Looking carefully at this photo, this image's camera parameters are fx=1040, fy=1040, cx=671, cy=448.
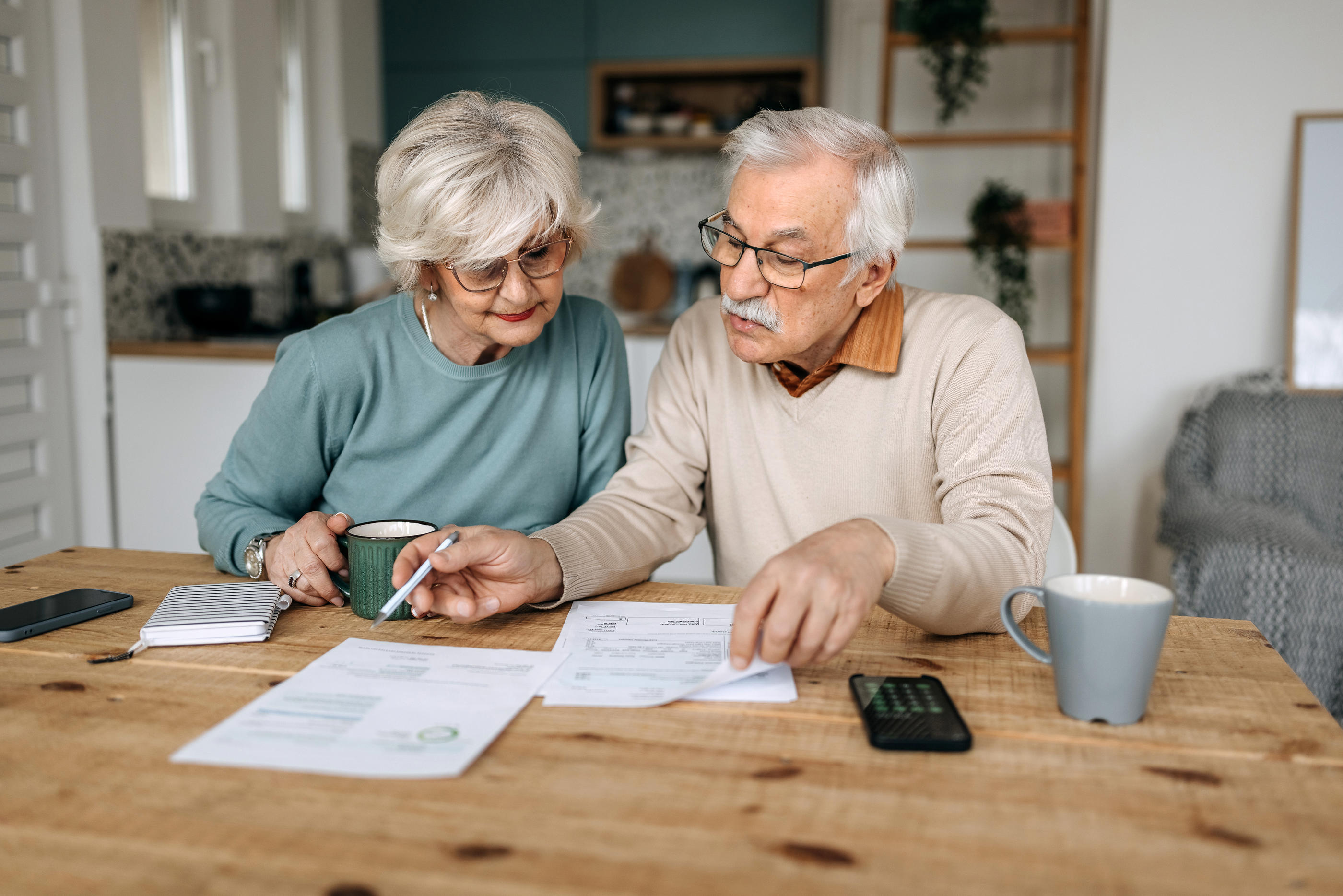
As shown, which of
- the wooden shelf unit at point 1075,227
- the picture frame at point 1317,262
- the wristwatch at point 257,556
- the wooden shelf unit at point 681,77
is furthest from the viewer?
the wooden shelf unit at point 681,77

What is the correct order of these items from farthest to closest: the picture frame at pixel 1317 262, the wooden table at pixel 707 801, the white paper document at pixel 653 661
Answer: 1. the picture frame at pixel 1317 262
2. the white paper document at pixel 653 661
3. the wooden table at pixel 707 801

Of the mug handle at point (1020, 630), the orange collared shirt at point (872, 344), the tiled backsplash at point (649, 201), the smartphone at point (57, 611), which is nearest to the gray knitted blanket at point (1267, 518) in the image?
the orange collared shirt at point (872, 344)

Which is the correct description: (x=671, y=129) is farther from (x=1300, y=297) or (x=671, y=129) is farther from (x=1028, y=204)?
(x=1300, y=297)

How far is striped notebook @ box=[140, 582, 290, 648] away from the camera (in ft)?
3.23

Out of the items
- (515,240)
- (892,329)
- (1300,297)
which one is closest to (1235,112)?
(1300,297)

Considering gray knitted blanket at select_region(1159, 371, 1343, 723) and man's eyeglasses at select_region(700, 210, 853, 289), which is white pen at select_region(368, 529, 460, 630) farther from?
gray knitted blanket at select_region(1159, 371, 1343, 723)

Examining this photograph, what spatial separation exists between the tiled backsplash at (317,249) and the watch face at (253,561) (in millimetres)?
635

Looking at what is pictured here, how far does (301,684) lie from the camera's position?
87 cm

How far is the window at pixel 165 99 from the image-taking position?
309cm

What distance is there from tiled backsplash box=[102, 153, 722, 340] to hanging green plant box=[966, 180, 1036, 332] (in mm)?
856

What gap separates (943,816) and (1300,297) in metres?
2.70

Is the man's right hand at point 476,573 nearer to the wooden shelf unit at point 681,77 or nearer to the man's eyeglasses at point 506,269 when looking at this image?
the man's eyeglasses at point 506,269

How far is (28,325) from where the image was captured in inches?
102

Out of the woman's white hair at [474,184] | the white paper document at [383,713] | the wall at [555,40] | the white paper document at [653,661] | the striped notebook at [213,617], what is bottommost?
the white paper document at [653,661]
